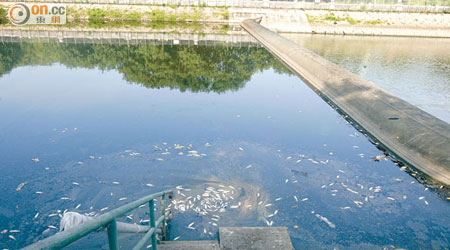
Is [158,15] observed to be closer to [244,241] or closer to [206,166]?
[206,166]

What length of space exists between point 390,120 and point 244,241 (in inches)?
347

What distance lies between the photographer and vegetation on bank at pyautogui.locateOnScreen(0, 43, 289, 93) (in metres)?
19.3

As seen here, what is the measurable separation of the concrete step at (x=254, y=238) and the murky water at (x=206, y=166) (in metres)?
0.47

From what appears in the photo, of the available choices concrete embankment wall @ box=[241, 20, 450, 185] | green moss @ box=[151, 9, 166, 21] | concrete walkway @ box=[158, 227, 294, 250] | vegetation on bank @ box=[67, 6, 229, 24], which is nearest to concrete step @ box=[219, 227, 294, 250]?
concrete walkway @ box=[158, 227, 294, 250]

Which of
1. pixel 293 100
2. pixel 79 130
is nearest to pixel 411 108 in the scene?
pixel 293 100

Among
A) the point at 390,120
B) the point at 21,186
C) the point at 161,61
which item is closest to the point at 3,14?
the point at 161,61

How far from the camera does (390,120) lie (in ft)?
40.0

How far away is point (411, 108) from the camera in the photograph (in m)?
13.1

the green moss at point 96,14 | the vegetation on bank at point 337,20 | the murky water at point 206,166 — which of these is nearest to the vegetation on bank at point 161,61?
the murky water at point 206,166

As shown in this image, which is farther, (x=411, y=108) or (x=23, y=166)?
(x=411, y=108)

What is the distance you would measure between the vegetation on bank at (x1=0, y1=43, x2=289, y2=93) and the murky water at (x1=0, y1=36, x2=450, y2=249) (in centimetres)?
100

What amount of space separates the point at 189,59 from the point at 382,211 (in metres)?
19.2

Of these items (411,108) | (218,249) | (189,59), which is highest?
(189,59)

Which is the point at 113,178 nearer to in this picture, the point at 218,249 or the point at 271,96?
the point at 218,249
